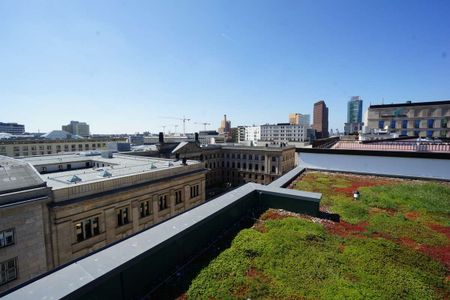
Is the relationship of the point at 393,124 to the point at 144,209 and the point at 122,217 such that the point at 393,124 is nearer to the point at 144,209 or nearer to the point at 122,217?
the point at 144,209

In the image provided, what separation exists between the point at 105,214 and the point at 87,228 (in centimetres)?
181

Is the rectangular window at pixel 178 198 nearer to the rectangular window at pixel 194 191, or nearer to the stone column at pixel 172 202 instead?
the stone column at pixel 172 202

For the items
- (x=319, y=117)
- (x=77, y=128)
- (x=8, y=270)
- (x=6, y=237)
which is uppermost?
(x=319, y=117)

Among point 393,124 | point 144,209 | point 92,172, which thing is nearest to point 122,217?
point 144,209

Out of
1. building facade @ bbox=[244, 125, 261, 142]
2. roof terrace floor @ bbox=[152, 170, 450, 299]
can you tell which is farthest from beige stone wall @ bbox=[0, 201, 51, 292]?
building facade @ bbox=[244, 125, 261, 142]

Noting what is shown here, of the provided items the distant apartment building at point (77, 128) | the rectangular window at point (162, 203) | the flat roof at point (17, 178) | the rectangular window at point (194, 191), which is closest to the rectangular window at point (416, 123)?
the rectangular window at point (194, 191)

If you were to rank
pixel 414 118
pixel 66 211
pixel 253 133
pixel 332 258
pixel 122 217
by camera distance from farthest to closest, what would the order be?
pixel 253 133, pixel 414 118, pixel 122 217, pixel 66 211, pixel 332 258

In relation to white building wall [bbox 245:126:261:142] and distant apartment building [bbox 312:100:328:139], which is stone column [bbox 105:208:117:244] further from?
distant apartment building [bbox 312:100:328:139]

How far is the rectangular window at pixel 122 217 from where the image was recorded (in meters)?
22.9

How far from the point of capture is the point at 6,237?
15.7 meters

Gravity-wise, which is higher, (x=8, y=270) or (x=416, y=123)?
(x=416, y=123)

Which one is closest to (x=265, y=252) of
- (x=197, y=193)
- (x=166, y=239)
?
(x=166, y=239)

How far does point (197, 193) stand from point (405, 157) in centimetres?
2603

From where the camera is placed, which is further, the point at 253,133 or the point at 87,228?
the point at 253,133
